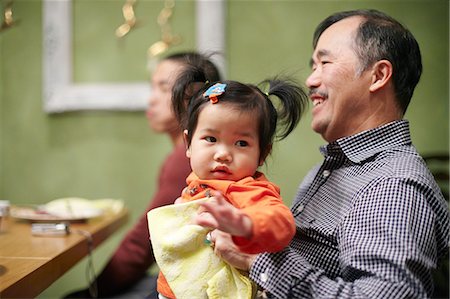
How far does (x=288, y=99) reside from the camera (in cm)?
127

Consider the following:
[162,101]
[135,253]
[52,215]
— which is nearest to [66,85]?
[162,101]

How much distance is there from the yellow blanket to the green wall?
160cm

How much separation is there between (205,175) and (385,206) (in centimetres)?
39

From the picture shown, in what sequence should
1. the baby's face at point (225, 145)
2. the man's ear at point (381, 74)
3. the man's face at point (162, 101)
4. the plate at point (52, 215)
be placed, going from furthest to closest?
the man's face at point (162, 101) < the plate at point (52, 215) < the man's ear at point (381, 74) < the baby's face at point (225, 145)

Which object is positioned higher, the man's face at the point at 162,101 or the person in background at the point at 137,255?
the man's face at the point at 162,101

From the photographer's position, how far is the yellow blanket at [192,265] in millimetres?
1083

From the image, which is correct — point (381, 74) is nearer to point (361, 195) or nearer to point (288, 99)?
point (288, 99)

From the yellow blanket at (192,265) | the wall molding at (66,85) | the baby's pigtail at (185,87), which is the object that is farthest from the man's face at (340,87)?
the wall molding at (66,85)

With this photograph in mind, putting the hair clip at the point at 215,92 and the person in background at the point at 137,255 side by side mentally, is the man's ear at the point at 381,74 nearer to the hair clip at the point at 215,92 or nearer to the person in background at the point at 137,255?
the hair clip at the point at 215,92

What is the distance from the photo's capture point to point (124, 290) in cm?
197

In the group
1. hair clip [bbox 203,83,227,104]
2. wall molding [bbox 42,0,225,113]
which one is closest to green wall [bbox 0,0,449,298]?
wall molding [bbox 42,0,225,113]

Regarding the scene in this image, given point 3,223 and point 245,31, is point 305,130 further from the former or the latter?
point 3,223

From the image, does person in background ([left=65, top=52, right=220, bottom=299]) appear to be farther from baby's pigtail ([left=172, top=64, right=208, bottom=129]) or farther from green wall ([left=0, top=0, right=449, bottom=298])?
green wall ([left=0, top=0, right=449, bottom=298])

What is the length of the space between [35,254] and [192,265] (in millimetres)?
475
